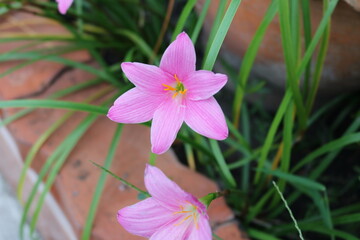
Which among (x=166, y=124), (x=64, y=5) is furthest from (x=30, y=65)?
(x=166, y=124)

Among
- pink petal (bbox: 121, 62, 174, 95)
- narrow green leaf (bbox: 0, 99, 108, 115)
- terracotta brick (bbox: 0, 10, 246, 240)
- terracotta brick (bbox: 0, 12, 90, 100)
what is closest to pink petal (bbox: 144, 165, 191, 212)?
pink petal (bbox: 121, 62, 174, 95)

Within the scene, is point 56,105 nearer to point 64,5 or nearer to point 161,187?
point 64,5

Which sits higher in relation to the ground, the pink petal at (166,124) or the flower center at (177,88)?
the flower center at (177,88)

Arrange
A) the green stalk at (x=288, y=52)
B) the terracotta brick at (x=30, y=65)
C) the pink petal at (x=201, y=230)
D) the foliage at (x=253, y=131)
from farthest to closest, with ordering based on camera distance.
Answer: the terracotta brick at (x=30, y=65)
the foliage at (x=253, y=131)
the green stalk at (x=288, y=52)
the pink petal at (x=201, y=230)

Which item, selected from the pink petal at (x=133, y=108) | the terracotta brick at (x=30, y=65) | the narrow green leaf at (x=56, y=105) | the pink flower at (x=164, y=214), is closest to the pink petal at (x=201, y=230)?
the pink flower at (x=164, y=214)

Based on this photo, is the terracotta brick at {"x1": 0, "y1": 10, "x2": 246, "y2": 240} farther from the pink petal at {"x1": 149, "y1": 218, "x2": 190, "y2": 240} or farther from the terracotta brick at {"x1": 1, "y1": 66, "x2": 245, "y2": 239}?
the pink petal at {"x1": 149, "y1": 218, "x2": 190, "y2": 240}

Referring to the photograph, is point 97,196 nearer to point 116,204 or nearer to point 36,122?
point 116,204

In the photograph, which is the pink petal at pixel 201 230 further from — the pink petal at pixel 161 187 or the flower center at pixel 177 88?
the flower center at pixel 177 88
